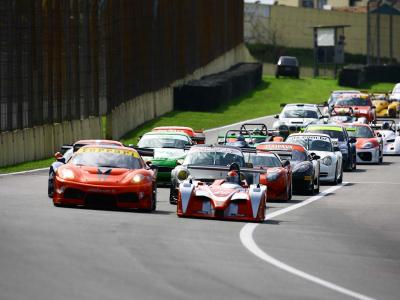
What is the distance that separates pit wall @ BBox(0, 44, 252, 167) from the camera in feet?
127

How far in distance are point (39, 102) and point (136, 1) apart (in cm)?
1846

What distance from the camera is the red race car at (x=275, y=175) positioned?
91.6ft

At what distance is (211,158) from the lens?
2672 cm

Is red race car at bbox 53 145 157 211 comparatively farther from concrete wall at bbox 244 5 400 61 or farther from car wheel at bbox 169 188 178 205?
concrete wall at bbox 244 5 400 61

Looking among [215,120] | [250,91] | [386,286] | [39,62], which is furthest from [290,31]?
[386,286]

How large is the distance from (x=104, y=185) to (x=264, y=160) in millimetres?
6587

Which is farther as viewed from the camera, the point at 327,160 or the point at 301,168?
the point at 327,160

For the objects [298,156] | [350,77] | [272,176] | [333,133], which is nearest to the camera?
[272,176]

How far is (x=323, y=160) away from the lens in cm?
3519

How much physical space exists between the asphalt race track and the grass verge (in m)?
17.4

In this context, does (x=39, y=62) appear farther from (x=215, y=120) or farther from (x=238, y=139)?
(x=215, y=120)

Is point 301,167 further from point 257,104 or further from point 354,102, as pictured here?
point 257,104

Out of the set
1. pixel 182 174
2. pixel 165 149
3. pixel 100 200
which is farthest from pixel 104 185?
pixel 165 149

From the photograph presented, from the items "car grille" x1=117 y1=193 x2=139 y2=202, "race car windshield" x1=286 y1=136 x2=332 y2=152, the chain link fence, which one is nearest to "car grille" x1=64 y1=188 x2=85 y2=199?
"car grille" x1=117 y1=193 x2=139 y2=202
